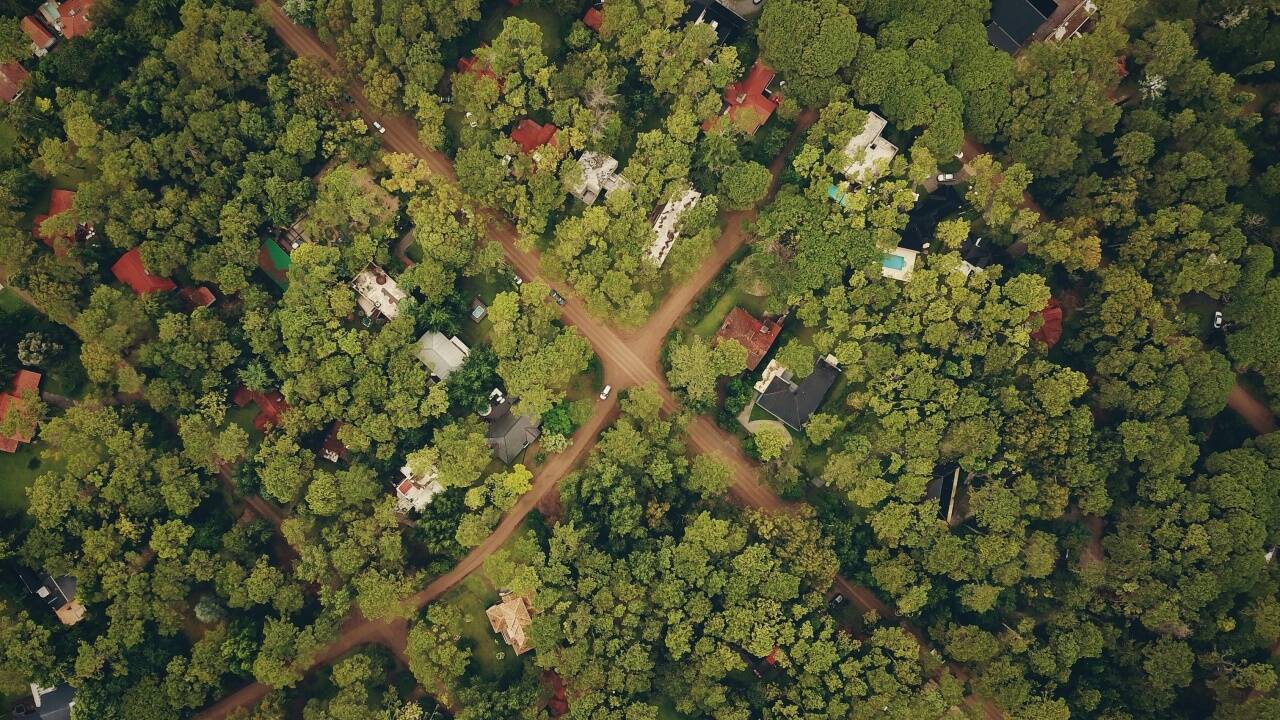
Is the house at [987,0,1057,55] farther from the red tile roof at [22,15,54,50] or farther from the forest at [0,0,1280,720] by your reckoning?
the red tile roof at [22,15,54,50]

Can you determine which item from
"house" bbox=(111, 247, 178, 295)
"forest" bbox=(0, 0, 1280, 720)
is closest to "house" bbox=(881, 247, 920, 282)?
"forest" bbox=(0, 0, 1280, 720)

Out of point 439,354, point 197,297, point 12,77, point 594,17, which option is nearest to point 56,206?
point 12,77

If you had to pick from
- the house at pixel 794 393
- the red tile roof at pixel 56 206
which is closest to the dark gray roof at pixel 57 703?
the red tile roof at pixel 56 206

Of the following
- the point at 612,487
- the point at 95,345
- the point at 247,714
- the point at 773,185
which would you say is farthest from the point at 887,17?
the point at 247,714

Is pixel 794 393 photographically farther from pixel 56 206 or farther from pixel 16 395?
pixel 16 395

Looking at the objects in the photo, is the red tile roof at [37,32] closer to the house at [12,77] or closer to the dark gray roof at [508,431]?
the house at [12,77]
